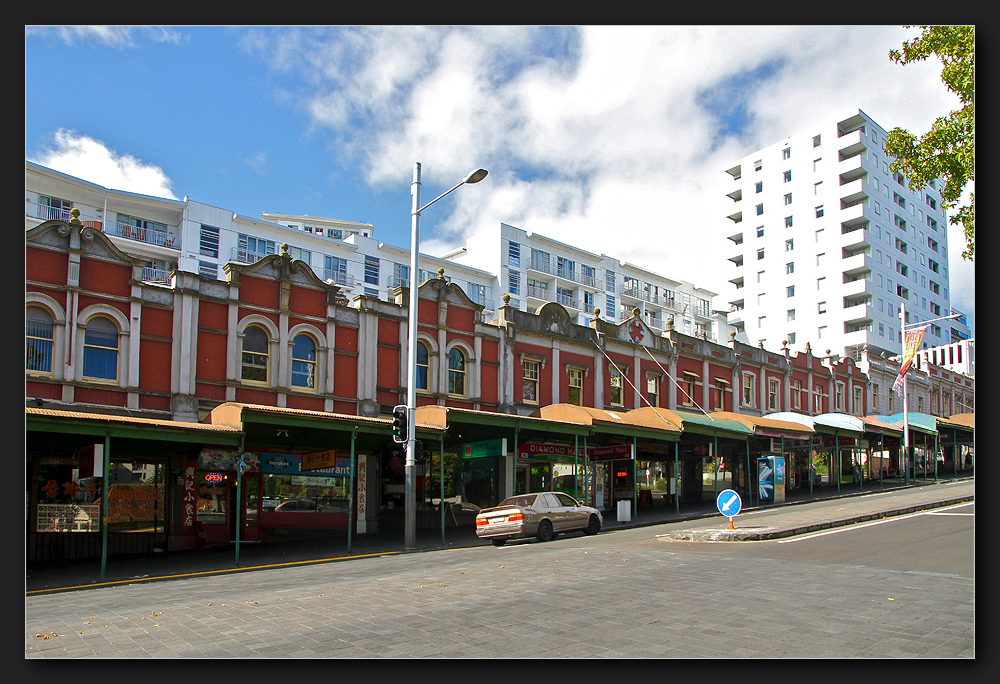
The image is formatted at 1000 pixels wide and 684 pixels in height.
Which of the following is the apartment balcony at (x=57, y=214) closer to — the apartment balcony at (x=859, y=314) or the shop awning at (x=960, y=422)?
the shop awning at (x=960, y=422)

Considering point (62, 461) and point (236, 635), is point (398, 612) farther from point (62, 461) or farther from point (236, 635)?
point (62, 461)

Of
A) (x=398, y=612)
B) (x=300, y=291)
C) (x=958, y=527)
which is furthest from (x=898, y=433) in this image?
(x=398, y=612)

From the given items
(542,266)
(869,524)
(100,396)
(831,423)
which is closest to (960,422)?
(831,423)

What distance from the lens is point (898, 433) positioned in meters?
40.8

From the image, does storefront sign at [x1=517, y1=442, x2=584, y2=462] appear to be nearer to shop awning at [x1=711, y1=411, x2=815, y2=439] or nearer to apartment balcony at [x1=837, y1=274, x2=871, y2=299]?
shop awning at [x1=711, y1=411, x2=815, y2=439]

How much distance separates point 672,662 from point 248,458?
687 inches

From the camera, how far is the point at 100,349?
776 inches

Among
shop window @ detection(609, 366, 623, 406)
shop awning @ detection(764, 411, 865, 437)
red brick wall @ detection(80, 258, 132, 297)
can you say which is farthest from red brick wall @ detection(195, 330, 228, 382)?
shop awning @ detection(764, 411, 865, 437)

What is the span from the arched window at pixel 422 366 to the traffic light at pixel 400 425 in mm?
6634

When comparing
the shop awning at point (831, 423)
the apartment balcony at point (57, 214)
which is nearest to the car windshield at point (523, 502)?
the shop awning at point (831, 423)

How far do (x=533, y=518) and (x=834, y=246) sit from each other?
57946 mm

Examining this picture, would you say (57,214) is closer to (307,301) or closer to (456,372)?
(307,301)

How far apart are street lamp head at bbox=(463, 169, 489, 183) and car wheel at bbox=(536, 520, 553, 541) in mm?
9566

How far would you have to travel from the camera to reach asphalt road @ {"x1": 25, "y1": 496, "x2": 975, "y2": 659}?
7.32 meters
